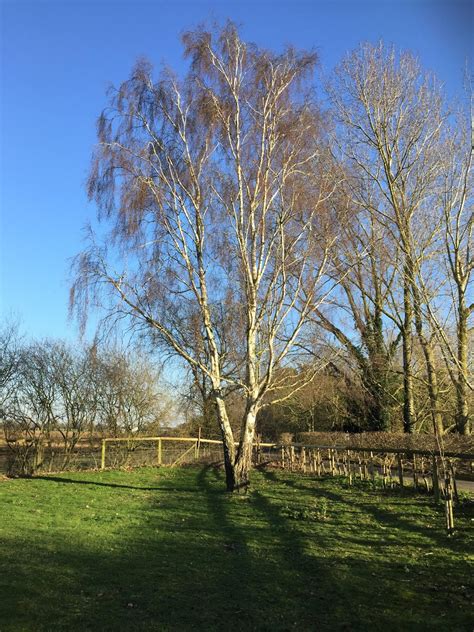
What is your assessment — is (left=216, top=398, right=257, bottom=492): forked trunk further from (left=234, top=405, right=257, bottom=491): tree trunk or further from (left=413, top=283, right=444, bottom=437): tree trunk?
(left=413, top=283, right=444, bottom=437): tree trunk

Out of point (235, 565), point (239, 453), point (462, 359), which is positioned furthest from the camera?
point (462, 359)

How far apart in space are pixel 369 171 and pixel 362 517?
1062 cm

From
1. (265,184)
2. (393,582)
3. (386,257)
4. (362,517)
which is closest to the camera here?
(393,582)

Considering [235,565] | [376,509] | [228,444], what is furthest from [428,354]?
[235,565]

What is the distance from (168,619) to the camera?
183 inches

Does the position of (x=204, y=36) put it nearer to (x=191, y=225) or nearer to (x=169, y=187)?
(x=169, y=187)

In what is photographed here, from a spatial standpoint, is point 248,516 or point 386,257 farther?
point 386,257

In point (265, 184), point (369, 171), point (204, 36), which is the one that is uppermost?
point (204, 36)

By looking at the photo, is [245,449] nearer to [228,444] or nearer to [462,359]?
[228,444]

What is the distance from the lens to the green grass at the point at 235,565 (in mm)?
4676

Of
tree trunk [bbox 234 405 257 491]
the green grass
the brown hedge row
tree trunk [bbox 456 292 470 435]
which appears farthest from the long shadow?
the brown hedge row

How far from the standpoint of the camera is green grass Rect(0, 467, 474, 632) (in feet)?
15.3

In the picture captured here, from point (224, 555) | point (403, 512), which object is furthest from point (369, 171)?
point (224, 555)

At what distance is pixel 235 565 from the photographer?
21.4 feet
